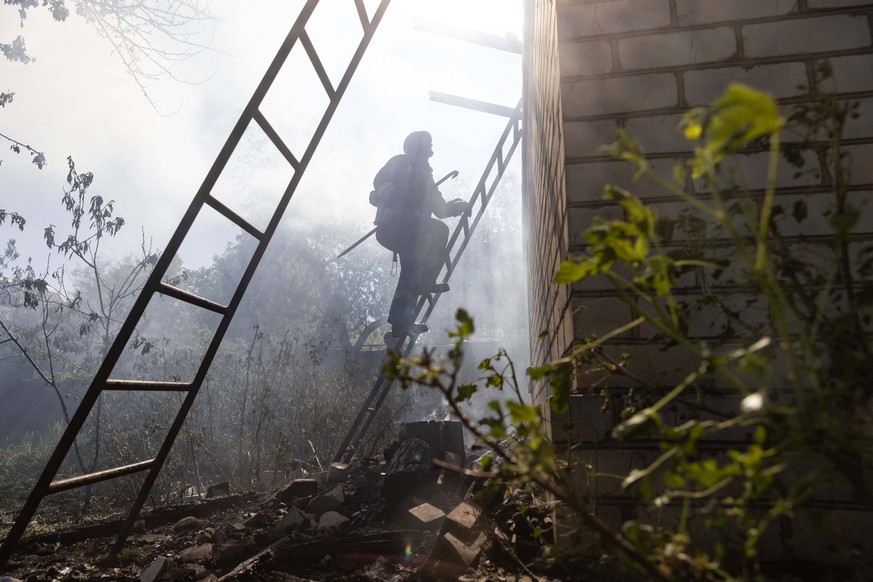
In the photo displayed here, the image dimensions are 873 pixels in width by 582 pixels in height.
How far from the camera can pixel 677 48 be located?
5.22ft

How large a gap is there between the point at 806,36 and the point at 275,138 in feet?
6.95

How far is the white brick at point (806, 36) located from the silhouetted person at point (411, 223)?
4.11 meters

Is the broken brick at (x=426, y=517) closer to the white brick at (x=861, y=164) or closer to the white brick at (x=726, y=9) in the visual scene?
the white brick at (x=861, y=164)

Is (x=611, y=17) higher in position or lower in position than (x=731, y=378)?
higher

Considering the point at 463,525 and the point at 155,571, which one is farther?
the point at 155,571

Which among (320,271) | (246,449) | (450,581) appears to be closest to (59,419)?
(246,449)

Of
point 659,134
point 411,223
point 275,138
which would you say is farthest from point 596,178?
point 411,223

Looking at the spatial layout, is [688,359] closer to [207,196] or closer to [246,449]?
[207,196]

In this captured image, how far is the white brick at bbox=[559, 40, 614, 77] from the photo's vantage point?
5.36ft

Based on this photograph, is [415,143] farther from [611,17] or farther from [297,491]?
[611,17]

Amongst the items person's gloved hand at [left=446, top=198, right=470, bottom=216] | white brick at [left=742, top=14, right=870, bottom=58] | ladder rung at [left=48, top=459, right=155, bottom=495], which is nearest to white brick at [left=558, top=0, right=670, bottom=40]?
white brick at [left=742, top=14, right=870, bottom=58]

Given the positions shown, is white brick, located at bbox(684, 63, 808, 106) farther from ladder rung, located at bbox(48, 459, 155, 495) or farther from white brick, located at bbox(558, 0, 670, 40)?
ladder rung, located at bbox(48, 459, 155, 495)

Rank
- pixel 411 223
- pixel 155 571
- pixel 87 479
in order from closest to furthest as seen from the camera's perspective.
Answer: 1. pixel 87 479
2. pixel 155 571
3. pixel 411 223

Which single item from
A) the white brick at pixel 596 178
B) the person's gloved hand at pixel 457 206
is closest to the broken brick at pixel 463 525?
the white brick at pixel 596 178
